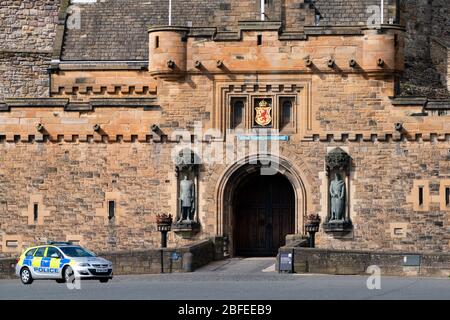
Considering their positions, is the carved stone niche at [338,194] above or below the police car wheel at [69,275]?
Result: above

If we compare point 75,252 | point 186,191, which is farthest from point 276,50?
point 75,252

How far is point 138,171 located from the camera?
215ft

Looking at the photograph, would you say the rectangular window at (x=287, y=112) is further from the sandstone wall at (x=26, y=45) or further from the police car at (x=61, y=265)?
the sandstone wall at (x=26, y=45)

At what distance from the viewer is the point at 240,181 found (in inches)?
2589

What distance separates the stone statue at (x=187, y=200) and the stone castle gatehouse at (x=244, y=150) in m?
0.06

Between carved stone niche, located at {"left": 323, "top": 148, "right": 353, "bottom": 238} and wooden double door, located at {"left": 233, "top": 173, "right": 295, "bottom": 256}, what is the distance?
1.97 metres

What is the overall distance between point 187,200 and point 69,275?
10.3 m

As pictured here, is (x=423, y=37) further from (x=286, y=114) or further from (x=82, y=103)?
(x=82, y=103)

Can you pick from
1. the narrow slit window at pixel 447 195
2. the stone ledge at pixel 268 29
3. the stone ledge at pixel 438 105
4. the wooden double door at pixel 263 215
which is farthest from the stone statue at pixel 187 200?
the narrow slit window at pixel 447 195

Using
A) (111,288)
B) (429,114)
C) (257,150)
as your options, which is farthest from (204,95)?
(111,288)

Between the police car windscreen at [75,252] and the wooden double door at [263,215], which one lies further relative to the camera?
A: the wooden double door at [263,215]

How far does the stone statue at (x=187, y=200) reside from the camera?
6500cm

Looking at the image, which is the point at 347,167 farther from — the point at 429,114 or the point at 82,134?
the point at 82,134
